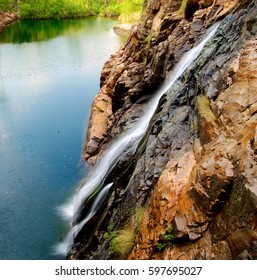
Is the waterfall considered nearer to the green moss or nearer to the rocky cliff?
the green moss

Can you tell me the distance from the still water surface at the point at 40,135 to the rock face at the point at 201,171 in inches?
133

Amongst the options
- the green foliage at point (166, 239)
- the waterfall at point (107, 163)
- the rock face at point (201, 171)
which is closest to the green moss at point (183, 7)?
the rock face at point (201, 171)

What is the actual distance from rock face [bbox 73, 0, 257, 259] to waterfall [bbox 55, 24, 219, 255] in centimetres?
117

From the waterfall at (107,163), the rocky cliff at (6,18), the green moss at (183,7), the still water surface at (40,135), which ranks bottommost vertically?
the rocky cliff at (6,18)

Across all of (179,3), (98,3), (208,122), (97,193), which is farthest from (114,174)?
(98,3)

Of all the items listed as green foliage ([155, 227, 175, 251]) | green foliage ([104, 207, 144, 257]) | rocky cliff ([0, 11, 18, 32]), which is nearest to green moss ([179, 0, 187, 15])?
green foliage ([104, 207, 144, 257])

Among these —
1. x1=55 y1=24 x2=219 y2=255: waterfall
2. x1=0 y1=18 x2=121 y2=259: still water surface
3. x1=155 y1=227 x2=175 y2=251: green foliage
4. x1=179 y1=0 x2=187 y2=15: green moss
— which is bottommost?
x1=0 y1=18 x2=121 y2=259: still water surface

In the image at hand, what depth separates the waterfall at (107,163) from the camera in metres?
13.4

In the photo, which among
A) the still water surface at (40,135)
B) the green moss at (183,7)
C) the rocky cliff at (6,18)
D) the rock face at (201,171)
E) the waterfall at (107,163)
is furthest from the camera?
the rocky cliff at (6,18)

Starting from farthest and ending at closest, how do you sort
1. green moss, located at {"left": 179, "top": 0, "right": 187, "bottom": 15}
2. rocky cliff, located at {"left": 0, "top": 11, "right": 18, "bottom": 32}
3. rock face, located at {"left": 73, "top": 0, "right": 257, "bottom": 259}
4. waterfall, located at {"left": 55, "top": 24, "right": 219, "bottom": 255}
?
rocky cliff, located at {"left": 0, "top": 11, "right": 18, "bottom": 32} → green moss, located at {"left": 179, "top": 0, "right": 187, "bottom": 15} → waterfall, located at {"left": 55, "top": 24, "right": 219, "bottom": 255} → rock face, located at {"left": 73, "top": 0, "right": 257, "bottom": 259}

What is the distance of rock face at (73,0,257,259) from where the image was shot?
6.21 meters

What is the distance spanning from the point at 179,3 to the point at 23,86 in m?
16.8

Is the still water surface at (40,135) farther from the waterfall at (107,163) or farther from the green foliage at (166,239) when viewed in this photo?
the green foliage at (166,239)

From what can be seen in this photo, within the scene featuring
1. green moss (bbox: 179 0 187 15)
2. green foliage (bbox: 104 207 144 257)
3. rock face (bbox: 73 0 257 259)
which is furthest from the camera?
green moss (bbox: 179 0 187 15)
